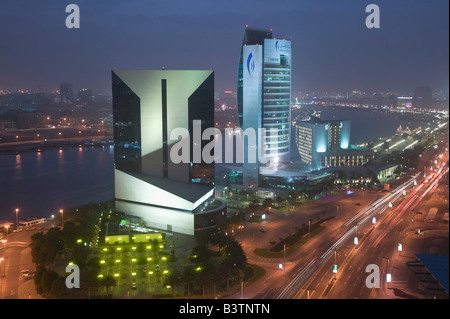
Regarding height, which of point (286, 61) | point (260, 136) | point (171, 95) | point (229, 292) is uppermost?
point (286, 61)

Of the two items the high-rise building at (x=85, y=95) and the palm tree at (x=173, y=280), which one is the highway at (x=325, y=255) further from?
the high-rise building at (x=85, y=95)

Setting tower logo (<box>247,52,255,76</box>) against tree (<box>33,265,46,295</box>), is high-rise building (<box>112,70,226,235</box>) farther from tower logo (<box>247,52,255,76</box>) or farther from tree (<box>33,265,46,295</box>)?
tower logo (<box>247,52,255,76</box>)

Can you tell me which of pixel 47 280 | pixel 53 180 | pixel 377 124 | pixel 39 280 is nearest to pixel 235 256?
pixel 47 280

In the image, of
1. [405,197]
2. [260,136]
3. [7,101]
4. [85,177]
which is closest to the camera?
[405,197]

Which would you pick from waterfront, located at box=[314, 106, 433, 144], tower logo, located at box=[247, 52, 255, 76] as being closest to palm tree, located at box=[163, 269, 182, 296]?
tower logo, located at box=[247, 52, 255, 76]

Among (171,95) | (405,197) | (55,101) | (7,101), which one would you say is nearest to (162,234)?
(171,95)

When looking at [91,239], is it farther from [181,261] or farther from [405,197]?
[405,197]

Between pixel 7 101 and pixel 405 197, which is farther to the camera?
pixel 7 101

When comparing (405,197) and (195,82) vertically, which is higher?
(195,82)

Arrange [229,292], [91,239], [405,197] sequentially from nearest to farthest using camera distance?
[229,292] → [91,239] → [405,197]
